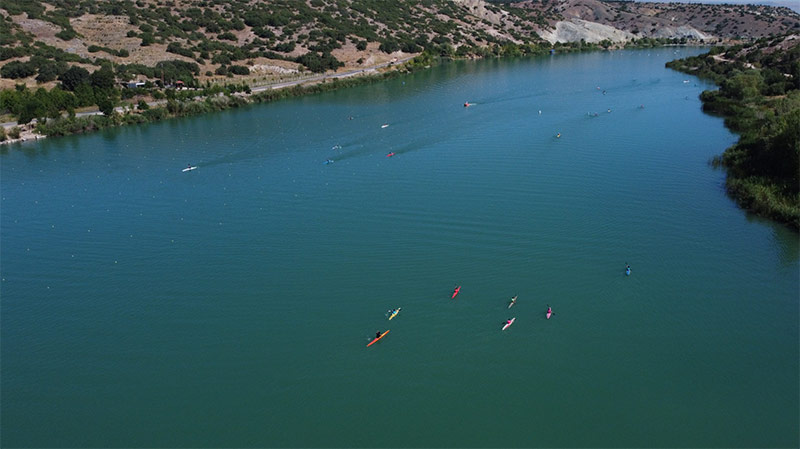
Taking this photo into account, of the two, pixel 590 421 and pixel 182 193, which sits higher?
pixel 182 193

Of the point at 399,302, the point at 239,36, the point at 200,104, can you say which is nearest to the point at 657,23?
the point at 239,36

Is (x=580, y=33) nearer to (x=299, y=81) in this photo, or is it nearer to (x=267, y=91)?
(x=299, y=81)

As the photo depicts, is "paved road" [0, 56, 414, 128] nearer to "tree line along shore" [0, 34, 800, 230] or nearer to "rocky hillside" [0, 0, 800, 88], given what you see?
"tree line along shore" [0, 34, 800, 230]

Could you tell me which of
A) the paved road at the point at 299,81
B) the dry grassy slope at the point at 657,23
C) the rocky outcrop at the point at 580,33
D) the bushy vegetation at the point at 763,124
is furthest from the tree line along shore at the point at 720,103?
the dry grassy slope at the point at 657,23

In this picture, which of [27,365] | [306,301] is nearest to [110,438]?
[27,365]

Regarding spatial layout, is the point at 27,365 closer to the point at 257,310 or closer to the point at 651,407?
the point at 257,310

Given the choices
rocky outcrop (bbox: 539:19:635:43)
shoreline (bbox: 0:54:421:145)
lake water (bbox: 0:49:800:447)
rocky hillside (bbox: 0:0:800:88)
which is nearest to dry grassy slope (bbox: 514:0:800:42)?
rocky outcrop (bbox: 539:19:635:43)

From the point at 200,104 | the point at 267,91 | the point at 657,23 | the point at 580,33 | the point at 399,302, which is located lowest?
the point at 399,302
